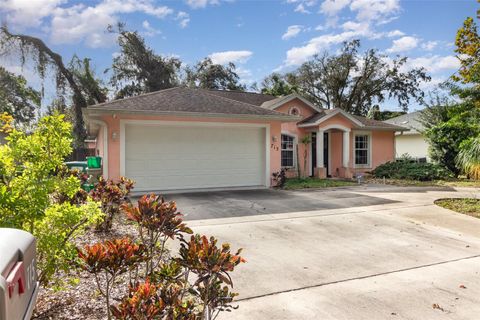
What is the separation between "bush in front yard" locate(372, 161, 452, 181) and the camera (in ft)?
56.6

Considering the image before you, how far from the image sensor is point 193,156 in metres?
12.7

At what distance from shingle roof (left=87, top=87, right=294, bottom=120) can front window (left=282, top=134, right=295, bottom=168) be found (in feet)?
12.2

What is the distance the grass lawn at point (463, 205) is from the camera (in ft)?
30.4

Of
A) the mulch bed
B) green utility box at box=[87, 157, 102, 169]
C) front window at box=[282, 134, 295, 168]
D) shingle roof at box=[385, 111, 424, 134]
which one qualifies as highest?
shingle roof at box=[385, 111, 424, 134]

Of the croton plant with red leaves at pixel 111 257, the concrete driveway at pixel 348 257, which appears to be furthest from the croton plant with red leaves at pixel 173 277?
the concrete driveway at pixel 348 257

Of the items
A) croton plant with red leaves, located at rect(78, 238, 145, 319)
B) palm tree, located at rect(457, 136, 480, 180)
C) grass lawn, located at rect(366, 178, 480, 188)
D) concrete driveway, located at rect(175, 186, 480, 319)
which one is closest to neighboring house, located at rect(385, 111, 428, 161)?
palm tree, located at rect(457, 136, 480, 180)

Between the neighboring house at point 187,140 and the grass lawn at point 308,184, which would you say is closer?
the neighboring house at point 187,140

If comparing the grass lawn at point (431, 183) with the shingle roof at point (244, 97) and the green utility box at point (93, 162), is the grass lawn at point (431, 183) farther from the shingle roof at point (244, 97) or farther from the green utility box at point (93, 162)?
the green utility box at point (93, 162)

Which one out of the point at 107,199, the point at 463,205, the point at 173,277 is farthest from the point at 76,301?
the point at 463,205

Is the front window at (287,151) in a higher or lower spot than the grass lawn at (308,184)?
higher

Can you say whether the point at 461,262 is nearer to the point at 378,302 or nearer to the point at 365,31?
the point at 378,302

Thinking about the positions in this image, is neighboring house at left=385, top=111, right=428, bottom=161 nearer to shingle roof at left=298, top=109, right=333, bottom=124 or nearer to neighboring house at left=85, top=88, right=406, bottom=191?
shingle roof at left=298, top=109, right=333, bottom=124

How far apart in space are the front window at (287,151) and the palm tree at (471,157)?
758 cm

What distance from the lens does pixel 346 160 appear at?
59.1 ft
